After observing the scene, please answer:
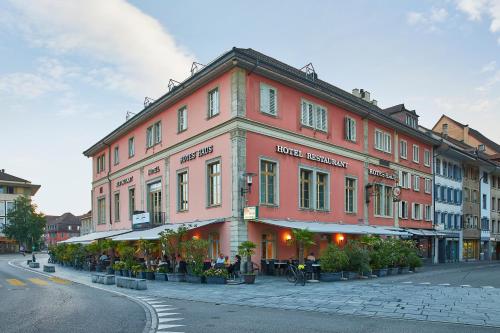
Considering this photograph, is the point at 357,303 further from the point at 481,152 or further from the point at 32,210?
the point at 32,210

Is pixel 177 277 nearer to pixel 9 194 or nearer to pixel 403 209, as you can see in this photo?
pixel 403 209

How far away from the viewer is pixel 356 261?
23844 millimetres

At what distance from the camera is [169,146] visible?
32.1 metres

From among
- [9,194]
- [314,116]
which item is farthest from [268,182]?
[9,194]

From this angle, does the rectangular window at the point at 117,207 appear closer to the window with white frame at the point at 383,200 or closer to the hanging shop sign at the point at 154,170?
the hanging shop sign at the point at 154,170

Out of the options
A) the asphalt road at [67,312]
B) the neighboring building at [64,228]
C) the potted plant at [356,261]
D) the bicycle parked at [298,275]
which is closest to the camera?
the asphalt road at [67,312]

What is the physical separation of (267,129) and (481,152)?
1703 inches

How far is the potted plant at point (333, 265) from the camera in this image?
900 inches

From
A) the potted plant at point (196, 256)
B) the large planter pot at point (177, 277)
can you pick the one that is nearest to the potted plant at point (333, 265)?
the potted plant at point (196, 256)

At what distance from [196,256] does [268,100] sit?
980 centimetres

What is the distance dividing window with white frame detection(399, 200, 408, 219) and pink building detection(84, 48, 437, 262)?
84mm

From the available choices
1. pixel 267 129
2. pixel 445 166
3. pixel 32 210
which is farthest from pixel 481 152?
pixel 32 210

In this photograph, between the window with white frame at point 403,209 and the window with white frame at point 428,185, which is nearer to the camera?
the window with white frame at point 403,209

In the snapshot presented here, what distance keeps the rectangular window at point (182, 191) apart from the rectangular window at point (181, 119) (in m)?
2.86
